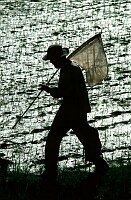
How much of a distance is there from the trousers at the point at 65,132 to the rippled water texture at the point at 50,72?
0.96 m

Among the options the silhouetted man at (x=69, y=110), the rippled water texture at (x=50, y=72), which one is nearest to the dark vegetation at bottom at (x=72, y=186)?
the silhouetted man at (x=69, y=110)

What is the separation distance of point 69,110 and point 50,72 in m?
6.41

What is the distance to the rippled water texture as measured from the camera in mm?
8469

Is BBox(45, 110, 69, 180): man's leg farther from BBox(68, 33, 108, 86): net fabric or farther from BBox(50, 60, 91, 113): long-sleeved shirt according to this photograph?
BBox(68, 33, 108, 86): net fabric

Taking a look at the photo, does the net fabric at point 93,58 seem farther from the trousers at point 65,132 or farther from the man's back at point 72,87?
the trousers at point 65,132

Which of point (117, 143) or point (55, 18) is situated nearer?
point (117, 143)

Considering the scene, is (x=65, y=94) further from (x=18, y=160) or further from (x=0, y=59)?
(x=0, y=59)

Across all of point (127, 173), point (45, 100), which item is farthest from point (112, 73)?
point (127, 173)

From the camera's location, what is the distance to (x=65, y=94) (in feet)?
21.0

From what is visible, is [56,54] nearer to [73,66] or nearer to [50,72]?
[73,66]

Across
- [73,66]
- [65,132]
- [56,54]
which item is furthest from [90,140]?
[56,54]

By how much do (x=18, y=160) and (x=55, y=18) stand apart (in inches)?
439

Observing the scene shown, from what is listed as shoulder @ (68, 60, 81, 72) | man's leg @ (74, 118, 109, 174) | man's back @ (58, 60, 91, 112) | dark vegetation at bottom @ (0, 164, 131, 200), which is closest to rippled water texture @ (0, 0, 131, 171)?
dark vegetation at bottom @ (0, 164, 131, 200)

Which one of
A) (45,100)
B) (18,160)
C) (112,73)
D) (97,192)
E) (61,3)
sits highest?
(61,3)
